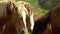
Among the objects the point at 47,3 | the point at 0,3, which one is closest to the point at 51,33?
the point at 0,3

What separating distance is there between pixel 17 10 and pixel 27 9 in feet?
0.37

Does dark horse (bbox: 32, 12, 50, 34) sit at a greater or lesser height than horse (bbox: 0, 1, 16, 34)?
lesser

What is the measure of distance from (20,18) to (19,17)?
0.04 ft

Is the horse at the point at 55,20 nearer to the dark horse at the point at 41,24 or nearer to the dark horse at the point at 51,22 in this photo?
the dark horse at the point at 51,22

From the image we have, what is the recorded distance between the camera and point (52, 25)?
2.34m

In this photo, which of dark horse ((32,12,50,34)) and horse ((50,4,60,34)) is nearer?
horse ((50,4,60,34))

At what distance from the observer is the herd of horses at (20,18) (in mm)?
2219

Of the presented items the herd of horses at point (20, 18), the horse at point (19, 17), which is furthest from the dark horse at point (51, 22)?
the horse at point (19, 17)

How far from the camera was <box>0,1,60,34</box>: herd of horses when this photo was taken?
2.22 meters

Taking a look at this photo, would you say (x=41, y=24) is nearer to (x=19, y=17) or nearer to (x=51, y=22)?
(x=51, y=22)

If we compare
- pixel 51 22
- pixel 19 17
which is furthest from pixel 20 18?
pixel 51 22

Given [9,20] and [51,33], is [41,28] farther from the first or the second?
[9,20]

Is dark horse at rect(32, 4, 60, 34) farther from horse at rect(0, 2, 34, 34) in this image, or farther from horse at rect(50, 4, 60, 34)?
horse at rect(0, 2, 34, 34)

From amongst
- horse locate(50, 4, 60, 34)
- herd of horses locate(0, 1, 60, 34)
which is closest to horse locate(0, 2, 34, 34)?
herd of horses locate(0, 1, 60, 34)
